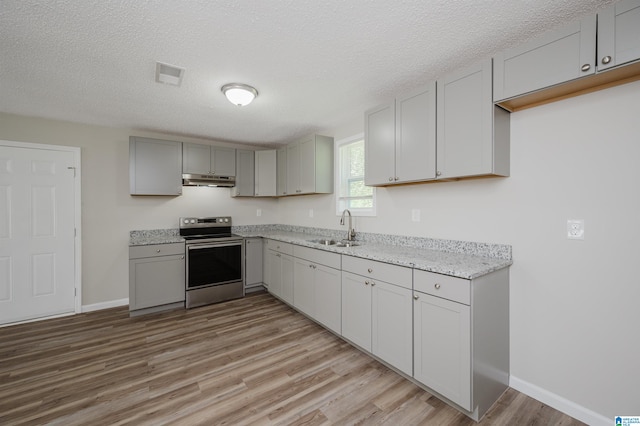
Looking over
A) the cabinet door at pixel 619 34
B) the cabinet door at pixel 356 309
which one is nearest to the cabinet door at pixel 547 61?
the cabinet door at pixel 619 34

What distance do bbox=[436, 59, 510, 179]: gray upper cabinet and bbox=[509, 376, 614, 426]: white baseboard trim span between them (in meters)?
1.54

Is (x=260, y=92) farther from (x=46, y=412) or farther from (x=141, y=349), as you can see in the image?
(x=46, y=412)

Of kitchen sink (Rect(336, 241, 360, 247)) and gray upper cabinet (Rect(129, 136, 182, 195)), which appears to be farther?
gray upper cabinet (Rect(129, 136, 182, 195))

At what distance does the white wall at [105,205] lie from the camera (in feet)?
11.5

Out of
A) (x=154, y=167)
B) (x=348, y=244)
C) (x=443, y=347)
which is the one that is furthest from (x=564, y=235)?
(x=154, y=167)

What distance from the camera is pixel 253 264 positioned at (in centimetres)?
423

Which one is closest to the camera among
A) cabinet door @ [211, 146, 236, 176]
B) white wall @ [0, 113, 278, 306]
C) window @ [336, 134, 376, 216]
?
window @ [336, 134, 376, 216]

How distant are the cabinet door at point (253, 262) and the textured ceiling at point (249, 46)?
2049 mm

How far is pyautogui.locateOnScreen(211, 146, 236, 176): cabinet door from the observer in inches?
165

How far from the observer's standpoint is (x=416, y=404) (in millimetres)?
1880

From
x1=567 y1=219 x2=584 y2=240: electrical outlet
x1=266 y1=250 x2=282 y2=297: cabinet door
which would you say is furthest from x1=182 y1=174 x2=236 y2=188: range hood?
x1=567 y1=219 x2=584 y2=240: electrical outlet

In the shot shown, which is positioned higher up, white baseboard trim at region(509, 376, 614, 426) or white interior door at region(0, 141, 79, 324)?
white interior door at region(0, 141, 79, 324)

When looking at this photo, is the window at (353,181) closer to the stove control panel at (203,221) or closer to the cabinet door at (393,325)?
the cabinet door at (393,325)

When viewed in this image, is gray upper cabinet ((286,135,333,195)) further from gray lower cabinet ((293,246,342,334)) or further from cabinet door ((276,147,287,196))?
gray lower cabinet ((293,246,342,334))
